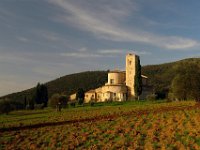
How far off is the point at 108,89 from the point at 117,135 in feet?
249

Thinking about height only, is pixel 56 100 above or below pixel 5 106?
above

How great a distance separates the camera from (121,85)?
102 meters

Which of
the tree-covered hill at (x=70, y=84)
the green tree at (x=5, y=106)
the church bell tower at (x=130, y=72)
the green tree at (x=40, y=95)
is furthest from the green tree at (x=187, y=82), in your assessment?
the tree-covered hill at (x=70, y=84)

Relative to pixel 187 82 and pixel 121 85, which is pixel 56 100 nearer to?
pixel 121 85

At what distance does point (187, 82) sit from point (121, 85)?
44.2 m

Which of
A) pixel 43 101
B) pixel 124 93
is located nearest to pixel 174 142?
pixel 124 93

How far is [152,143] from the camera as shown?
2180 centimetres

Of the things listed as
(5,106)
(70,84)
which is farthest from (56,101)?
(70,84)

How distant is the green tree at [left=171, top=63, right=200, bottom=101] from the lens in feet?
189

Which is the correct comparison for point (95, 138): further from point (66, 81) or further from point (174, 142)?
point (66, 81)

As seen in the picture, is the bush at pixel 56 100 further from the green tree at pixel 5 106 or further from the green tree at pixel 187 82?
the green tree at pixel 187 82

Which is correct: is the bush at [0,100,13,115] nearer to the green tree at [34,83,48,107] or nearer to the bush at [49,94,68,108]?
the bush at [49,94,68,108]

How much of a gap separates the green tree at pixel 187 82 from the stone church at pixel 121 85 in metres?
40.5

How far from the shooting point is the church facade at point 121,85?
101 meters
